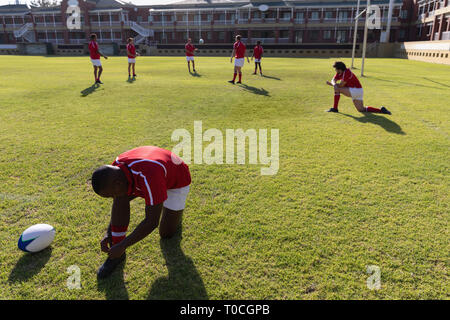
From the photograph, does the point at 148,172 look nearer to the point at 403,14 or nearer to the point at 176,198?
the point at 176,198

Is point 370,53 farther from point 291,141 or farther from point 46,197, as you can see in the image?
point 46,197

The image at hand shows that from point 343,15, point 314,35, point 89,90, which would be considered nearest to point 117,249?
point 89,90

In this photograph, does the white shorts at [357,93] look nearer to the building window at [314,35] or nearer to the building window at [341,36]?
the building window at [341,36]

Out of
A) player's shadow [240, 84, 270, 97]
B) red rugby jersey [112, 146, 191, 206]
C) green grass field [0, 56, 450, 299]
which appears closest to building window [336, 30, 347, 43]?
player's shadow [240, 84, 270, 97]

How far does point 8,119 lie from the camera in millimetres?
8133

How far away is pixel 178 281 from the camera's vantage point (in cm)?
300

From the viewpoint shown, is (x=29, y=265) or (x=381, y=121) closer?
(x=29, y=265)

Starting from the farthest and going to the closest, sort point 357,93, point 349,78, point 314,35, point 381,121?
point 314,35 < point 357,93 < point 349,78 < point 381,121

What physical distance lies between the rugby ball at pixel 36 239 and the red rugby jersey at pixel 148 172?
48.1 inches

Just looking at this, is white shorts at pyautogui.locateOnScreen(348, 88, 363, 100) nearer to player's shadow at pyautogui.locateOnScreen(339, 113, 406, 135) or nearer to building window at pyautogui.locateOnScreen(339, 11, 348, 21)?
player's shadow at pyautogui.locateOnScreen(339, 113, 406, 135)

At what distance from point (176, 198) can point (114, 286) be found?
106 centimetres
